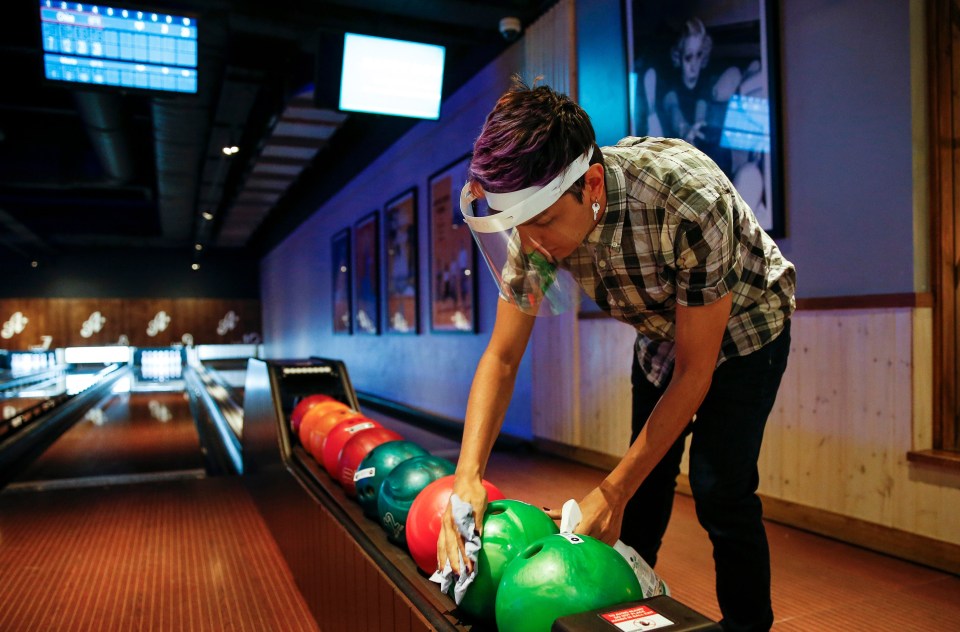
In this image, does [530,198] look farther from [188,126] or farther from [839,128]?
[188,126]

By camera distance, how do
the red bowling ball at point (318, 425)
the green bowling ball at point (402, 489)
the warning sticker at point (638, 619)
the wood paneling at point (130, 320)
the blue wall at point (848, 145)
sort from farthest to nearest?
the wood paneling at point (130, 320) → the red bowling ball at point (318, 425) → the blue wall at point (848, 145) → the green bowling ball at point (402, 489) → the warning sticker at point (638, 619)

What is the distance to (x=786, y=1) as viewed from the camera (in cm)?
282

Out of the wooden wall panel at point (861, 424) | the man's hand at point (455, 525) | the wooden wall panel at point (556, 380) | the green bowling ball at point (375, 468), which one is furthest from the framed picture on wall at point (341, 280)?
the man's hand at point (455, 525)

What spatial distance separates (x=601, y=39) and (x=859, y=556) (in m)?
2.94

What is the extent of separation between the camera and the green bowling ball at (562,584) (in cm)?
107

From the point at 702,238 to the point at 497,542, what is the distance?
2.16 feet

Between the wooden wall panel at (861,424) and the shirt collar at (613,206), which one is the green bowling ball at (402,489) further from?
the wooden wall panel at (861,424)

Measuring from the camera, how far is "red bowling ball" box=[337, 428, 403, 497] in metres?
2.26

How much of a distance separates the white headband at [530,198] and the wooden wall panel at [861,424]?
1843mm

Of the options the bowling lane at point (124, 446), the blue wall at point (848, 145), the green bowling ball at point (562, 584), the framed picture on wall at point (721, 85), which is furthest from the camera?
the bowling lane at point (124, 446)

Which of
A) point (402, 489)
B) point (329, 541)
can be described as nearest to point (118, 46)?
point (329, 541)

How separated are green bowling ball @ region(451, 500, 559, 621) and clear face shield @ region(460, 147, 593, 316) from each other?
40 cm

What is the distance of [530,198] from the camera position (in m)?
1.04

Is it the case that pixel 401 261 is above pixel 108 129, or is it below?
below
